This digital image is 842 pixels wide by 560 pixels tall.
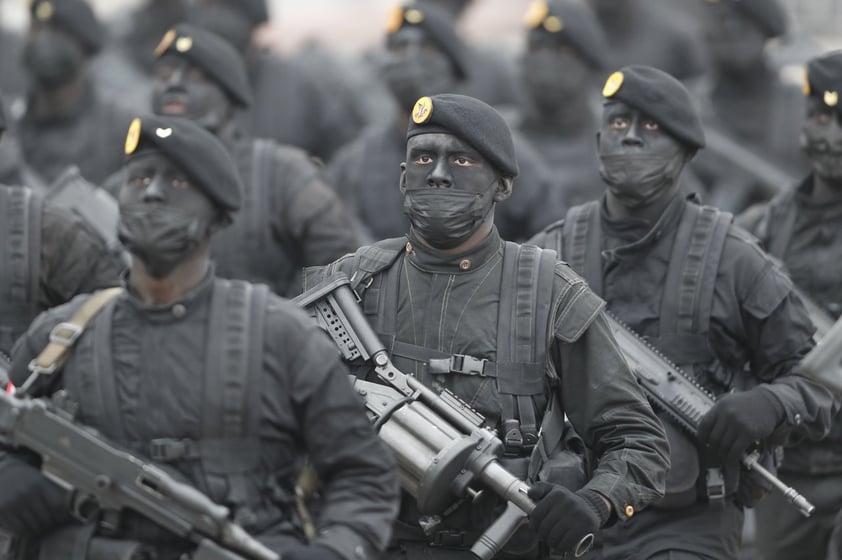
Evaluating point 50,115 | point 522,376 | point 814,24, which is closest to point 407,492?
point 522,376

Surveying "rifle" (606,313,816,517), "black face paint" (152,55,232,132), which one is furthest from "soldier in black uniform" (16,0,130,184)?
"rifle" (606,313,816,517)

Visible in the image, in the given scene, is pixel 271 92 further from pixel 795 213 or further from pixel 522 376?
pixel 522 376

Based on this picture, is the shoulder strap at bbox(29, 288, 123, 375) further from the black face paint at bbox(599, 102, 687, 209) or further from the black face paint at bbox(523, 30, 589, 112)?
the black face paint at bbox(523, 30, 589, 112)

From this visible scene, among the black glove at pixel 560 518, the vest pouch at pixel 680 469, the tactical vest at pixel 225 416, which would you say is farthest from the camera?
the vest pouch at pixel 680 469

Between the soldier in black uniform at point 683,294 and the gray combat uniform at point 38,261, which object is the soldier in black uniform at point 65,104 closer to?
the gray combat uniform at point 38,261

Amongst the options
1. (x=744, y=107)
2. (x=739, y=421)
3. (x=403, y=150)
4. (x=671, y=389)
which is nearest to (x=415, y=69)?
(x=403, y=150)

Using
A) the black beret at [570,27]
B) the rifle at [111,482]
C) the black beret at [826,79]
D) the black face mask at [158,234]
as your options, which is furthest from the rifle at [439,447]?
the black beret at [570,27]

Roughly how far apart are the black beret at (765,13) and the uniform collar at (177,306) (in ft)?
26.3

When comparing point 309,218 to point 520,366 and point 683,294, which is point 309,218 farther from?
point 520,366

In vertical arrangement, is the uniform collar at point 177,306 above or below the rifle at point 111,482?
above

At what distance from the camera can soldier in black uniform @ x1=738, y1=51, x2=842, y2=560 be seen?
954 centimetres

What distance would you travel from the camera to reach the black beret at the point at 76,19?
13.3m

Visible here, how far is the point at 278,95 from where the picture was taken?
14.2 metres

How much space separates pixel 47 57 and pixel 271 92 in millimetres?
1526
